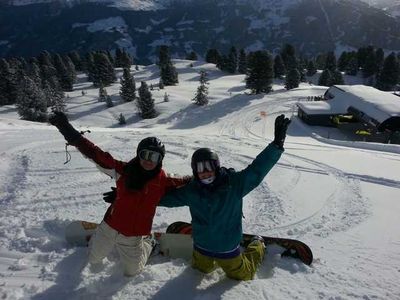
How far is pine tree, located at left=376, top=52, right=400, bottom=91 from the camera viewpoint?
73.1 m

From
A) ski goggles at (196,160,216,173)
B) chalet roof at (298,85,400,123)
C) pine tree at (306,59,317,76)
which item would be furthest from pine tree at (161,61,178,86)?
ski goggles at (196,160,216,173)

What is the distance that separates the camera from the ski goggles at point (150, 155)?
5.23 m

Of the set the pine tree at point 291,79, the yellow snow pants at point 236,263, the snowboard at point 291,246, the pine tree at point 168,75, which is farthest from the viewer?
the pine tree at point 168,75

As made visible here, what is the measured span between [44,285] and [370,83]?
288ft

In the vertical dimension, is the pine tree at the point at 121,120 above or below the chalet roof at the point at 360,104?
below

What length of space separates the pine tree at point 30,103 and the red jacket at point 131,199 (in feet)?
156

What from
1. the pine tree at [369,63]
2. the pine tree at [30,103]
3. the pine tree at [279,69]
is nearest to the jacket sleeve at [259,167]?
the pine tree at [30,103]

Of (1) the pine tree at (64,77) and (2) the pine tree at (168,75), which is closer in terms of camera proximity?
(2) the pine tree at (168,75)

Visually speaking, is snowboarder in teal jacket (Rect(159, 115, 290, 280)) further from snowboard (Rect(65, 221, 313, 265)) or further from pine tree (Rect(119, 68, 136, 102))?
pine tree (Rect(119, 68, 136, 102))

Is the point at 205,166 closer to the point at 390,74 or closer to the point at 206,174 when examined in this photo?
the point at 206,174

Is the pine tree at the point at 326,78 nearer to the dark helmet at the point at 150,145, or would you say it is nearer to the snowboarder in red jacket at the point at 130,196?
the snowboarder in red jacket at the point at 130,196

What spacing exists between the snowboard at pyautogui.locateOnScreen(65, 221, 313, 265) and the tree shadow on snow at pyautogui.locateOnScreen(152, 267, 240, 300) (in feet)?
2.18

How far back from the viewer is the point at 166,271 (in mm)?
5820

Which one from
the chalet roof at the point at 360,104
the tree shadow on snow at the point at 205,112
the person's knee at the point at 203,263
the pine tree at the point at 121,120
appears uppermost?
the person's knee at the point at 203,263
